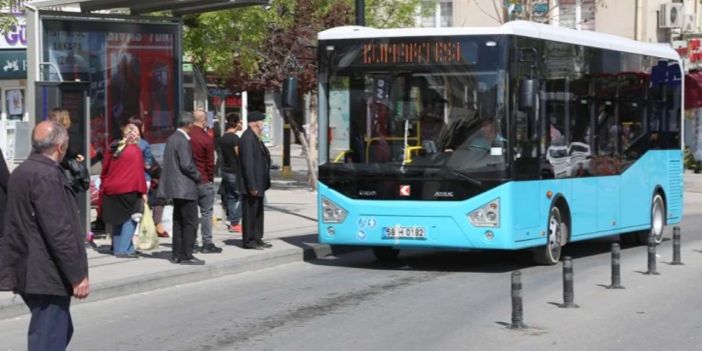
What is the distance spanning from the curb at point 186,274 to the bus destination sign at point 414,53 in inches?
112

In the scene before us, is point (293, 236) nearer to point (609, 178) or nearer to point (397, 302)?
point (609, 178)

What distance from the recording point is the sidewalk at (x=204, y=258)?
12875 mm

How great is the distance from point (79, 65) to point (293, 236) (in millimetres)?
4194

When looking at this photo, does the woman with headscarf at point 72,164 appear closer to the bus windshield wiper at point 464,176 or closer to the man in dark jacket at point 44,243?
the bus windshield wiper at point 464,176

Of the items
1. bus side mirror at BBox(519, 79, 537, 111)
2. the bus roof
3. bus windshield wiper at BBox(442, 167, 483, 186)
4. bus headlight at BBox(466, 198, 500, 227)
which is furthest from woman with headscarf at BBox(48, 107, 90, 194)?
bus side mirror at BBox(519, 79, 537, 111)

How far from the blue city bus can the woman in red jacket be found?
2.25 metres

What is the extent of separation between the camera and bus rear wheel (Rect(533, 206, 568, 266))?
15.6m

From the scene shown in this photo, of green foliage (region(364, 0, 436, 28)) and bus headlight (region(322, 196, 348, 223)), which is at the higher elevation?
green foliage (region(364, 0, 436, 28))

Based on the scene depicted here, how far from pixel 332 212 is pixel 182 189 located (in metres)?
2.00

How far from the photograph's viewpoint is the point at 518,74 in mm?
14562

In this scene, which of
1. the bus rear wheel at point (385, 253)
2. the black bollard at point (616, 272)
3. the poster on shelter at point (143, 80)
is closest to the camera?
the black bollard at point (616, 272)

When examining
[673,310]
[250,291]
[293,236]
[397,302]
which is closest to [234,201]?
[293,236]

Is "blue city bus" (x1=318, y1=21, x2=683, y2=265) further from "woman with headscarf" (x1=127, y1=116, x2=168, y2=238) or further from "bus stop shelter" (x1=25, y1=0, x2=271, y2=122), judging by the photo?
"woman with headscarf" (x1=127, y1=116, x2=168, y2=238)

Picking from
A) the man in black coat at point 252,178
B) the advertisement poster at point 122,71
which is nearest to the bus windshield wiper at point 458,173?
the man in black coat at point 252,178
